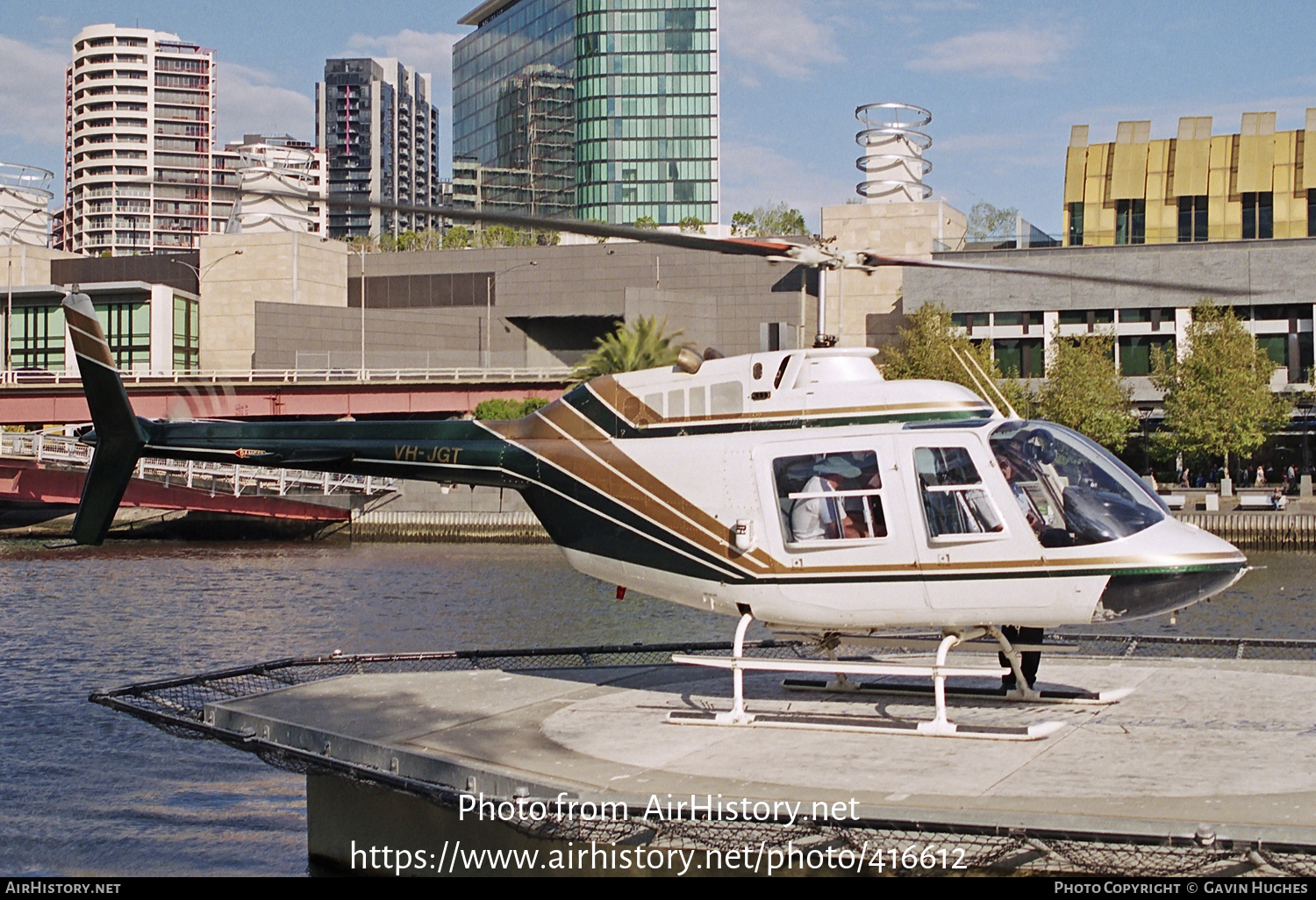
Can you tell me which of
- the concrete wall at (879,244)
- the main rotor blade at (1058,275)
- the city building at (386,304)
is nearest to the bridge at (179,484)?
the city building at (386,304)

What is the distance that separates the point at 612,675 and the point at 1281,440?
71.8m

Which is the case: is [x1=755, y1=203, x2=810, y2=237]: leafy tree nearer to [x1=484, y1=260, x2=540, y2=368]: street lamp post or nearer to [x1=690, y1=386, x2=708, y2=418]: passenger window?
[x1=484, y1=260, x2=540, y2=368]: street lamp post

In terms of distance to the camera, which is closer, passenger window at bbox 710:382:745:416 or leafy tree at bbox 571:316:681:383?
passenger window at bbox 710:382:745:416

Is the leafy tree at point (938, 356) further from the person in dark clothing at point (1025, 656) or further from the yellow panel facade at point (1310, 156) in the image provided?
the person in dark clothing at point (1025, 656)

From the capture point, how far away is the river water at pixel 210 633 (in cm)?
1661

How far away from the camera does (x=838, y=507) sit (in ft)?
46.9

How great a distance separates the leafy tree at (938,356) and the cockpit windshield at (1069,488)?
54.5m

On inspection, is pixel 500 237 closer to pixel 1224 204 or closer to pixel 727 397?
pixel 1224 204

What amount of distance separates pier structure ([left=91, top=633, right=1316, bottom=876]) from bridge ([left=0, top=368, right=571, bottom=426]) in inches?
2407

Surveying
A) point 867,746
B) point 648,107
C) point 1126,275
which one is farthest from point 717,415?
point 648,107

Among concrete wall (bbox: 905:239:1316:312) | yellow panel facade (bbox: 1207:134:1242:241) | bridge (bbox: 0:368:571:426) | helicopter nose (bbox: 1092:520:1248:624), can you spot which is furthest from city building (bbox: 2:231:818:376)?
helicopter nose (bbox: 1092:520:1248:624)

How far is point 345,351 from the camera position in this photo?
106m

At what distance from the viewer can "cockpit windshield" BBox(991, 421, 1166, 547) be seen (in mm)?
13281
